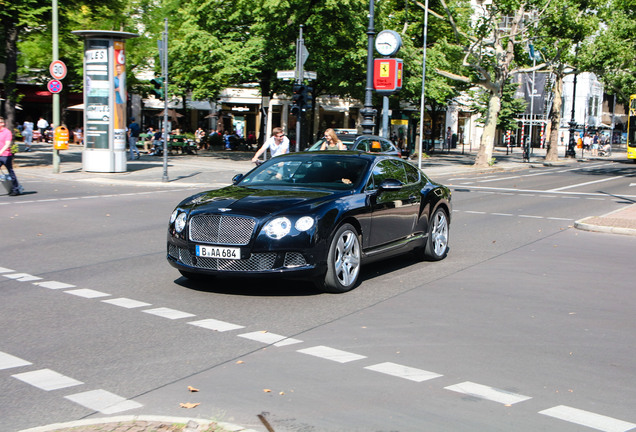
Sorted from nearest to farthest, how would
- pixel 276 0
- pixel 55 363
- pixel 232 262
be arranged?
1. pixel 55 363
2. pixel 232 262
3. pixel 276 0

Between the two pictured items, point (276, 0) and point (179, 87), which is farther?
point (179, 87)

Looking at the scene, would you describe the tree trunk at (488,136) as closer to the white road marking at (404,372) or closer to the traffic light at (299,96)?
the traffic light at (299,96)

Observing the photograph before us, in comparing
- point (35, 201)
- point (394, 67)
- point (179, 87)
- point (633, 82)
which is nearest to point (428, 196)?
point (35, 201)

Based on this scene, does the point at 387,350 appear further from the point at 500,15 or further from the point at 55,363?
the point at 500,15

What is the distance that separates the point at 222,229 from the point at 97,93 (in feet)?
62.0

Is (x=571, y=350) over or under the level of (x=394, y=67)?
under

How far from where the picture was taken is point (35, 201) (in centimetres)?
1711

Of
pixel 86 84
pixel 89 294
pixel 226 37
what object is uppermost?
pixel 226 37

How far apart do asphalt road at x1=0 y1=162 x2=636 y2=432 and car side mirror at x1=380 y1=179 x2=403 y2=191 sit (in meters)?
1.08

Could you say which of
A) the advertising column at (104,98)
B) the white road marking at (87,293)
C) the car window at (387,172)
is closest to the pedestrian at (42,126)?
the advertising column at (104,98)

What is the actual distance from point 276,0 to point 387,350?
28.6 metres

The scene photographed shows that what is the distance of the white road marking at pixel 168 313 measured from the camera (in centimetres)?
690

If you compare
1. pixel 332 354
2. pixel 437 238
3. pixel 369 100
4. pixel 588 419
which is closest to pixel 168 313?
pixel 332 354

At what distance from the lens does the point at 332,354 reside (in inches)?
226
